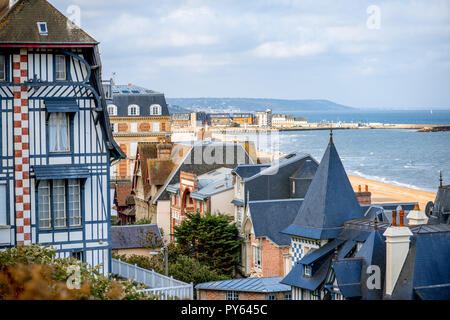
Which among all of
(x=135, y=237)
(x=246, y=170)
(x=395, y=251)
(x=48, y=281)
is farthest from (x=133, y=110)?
(x=48, y=281)

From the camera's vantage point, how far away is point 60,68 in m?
21.9

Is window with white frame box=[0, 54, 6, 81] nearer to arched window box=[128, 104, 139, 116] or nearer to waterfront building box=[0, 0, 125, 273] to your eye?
waterfront building box=[0, 0, 125, 273]

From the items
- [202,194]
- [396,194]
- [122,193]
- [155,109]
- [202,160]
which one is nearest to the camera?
[202,194]

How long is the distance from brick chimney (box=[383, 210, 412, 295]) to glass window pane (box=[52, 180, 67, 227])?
929 cm

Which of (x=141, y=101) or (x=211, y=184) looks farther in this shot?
(x=141, y=101)

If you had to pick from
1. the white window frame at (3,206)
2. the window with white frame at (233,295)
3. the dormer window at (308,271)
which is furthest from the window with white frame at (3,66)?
the window with white frame at (233,295)

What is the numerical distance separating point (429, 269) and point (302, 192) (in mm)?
23727

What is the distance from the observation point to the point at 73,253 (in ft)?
72.7

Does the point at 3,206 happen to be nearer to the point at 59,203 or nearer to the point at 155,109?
the point at 59,203

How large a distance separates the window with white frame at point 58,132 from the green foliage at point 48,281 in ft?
17.2

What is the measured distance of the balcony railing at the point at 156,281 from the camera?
2033 centimetres

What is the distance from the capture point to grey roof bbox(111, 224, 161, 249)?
36125mm

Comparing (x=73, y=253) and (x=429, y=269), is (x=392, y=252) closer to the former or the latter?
(x=429, y=269)

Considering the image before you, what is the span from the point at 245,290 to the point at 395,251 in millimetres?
10028
